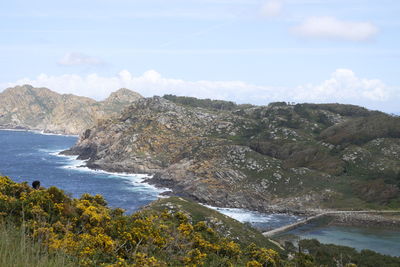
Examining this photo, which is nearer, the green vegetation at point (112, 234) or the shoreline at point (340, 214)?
the green vegetation at point (112, 234)

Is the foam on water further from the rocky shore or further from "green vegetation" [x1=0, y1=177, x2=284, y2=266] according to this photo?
"green vegetation" [x1=0, y1=177, x2=284, y2=266]

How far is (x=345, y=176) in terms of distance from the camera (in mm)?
118062

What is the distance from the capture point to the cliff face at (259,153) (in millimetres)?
111062

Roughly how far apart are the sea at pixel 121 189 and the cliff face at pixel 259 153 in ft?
23.2

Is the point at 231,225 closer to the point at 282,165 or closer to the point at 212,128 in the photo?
the point at 282,165

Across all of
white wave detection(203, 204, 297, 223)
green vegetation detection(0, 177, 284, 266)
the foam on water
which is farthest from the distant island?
green vegetation detection(0, 177, 284, 266)

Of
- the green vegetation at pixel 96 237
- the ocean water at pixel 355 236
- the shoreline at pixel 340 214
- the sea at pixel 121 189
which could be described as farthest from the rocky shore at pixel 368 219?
the green vegetation at pixel 96 237

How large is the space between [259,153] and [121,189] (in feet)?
164

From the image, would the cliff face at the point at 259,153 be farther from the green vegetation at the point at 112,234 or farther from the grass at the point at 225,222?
the green vegetation at the point at 112,234

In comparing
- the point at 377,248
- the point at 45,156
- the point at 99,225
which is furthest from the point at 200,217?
the point at 45,156

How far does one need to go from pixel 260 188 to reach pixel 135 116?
74.7 metres

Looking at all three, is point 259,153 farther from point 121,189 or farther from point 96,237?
point 96,237

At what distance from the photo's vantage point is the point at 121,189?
113000 millimetres

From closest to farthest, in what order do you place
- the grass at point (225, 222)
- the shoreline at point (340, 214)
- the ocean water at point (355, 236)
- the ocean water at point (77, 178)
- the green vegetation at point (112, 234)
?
1. the green vegetation at point (112, 234)
2. the grass at point (225, 222)
3. the ocean water at point (355, 236)
4. the shoreline at point (340, 214)
5. the ocean water at point (77, 178)
